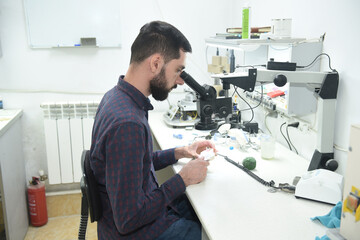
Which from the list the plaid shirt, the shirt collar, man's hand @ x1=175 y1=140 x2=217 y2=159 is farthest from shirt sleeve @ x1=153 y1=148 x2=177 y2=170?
the shirt collar

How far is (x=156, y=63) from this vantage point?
1311mm

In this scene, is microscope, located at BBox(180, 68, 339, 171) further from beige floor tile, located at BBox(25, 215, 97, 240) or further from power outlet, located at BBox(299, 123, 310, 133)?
beige floor tile, located at BBox(25, 215, 97, 240)

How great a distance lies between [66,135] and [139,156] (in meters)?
1.81

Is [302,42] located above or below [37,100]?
above

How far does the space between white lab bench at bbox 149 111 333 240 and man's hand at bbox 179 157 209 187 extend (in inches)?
1.2

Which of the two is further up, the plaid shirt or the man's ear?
the man's ear

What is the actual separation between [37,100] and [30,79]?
0.18 m

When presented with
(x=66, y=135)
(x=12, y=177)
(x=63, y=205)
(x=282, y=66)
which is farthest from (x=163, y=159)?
(x=63, y=205)

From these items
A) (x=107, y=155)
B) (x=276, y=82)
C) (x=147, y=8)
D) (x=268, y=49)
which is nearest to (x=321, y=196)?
(x=276, y=82)

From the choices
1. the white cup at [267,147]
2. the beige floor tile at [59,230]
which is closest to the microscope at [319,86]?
the white cup at [267,147]

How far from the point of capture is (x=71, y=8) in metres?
2.67

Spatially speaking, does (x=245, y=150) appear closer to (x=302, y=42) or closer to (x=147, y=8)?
(x=302, y=42)

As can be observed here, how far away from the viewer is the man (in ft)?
3.63

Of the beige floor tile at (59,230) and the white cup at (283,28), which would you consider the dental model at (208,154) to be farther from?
the beige floor tile at (59,230)
